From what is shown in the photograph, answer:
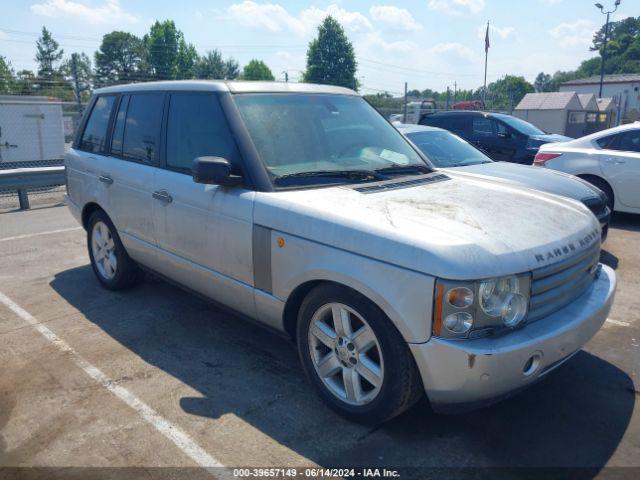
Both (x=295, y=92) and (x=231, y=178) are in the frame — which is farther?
(x=295, y=92)

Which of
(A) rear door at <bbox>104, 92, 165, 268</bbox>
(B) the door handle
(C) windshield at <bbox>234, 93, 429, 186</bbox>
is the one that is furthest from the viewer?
(A) rear door at <bbox>104, 92, 165, 268</bbox>

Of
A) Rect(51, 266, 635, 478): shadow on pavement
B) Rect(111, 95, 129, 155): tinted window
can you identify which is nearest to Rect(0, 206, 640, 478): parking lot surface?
Rect(51, 266, 635, 478): shadow on pavement

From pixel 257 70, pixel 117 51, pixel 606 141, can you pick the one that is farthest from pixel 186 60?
pixel 606 141

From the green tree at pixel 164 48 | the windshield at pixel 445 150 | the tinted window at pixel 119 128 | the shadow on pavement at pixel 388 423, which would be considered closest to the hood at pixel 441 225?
the shadow on pavement at pixel 388 423

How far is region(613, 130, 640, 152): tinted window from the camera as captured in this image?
26.2 feet

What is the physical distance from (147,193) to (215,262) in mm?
1019

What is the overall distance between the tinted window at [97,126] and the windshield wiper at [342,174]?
2.50m

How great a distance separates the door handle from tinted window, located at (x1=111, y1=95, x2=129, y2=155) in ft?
2.93

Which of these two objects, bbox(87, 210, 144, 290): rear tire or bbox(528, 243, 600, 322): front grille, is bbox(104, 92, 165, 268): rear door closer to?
bbox(87, 210, 144, 290): rear tire

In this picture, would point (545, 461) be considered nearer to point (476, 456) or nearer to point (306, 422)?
point (476, 456)

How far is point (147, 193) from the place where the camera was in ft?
14.3

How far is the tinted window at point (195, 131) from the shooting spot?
376 cm

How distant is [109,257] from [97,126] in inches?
50.7

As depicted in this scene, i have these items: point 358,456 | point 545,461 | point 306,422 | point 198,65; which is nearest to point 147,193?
point 306,422
